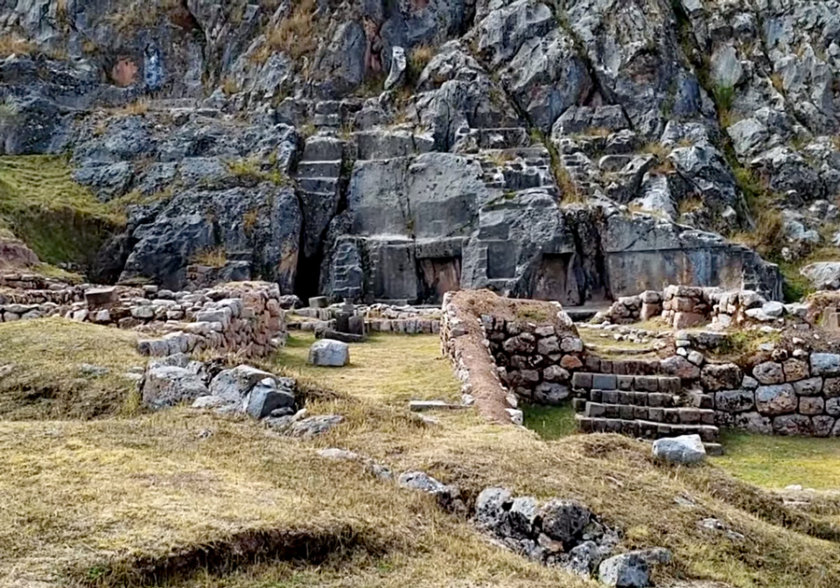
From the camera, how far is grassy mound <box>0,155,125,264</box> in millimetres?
33000

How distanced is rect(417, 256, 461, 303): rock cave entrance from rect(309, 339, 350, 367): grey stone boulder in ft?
65.7

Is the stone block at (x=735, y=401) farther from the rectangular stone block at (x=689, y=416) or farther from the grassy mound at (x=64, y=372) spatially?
the grassy mound at (x=64, y=372)

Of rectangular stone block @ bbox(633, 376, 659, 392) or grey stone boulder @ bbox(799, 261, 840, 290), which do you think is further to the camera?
grey stone boulder @ bbox(799, 261, 840, 290)

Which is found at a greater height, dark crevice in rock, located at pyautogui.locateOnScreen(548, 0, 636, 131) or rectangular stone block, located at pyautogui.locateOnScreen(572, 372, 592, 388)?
dark crevice in rock, located at pyautogui.locateOnScreen(548, 0, 636, 131)

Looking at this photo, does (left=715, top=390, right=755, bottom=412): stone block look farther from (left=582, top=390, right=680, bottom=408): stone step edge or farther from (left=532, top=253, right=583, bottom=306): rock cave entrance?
(left=532, top=253, right=583, bottom=306): rock cave entrance

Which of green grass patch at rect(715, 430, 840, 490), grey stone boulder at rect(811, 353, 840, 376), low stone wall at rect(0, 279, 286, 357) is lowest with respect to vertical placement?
green grass patch at rect(715, 430, 840, 490)

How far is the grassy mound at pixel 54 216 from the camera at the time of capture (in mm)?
33000

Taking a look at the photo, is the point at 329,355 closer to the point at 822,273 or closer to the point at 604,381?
the point at 604,381

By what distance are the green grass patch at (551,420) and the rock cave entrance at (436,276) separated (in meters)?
21.9

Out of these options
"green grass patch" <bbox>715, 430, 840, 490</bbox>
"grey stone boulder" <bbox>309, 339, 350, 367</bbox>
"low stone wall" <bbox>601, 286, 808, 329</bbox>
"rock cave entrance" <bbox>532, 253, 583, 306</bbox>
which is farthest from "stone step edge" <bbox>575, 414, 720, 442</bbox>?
"rock cave entrance" <bbox>532, 253, 583, 306</bbox>

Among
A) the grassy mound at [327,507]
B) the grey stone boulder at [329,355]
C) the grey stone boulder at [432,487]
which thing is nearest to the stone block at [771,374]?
the grassy mound at [327,507]

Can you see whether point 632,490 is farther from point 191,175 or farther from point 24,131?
point 24,131

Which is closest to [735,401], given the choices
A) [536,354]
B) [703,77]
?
[536,354]

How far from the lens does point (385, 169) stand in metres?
37.5
